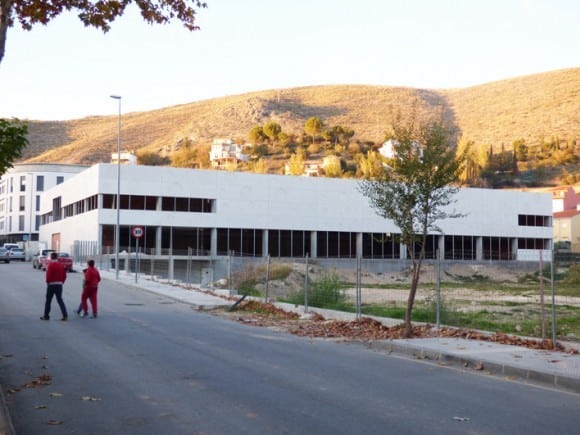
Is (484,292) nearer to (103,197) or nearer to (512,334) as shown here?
(512,334)

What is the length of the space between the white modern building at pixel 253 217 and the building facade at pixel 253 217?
92mm

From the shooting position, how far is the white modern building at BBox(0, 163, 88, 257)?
340 feet

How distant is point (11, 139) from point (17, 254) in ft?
188

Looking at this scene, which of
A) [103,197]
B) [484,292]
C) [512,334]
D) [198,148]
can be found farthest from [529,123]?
[512,334]

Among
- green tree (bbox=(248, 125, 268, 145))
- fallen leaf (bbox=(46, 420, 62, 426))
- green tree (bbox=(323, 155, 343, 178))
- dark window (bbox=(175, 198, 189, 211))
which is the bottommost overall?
fallen leaf (bbox=(46, 420, 62, 426))

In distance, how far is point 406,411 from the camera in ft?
25.8

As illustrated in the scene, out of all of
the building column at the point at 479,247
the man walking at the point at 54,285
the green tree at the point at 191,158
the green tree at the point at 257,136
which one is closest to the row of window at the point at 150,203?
the building column at the point at 479,247

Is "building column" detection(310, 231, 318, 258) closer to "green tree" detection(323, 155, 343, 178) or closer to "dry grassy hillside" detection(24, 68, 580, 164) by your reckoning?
"green tree" detection(323, 155, 343, 178)

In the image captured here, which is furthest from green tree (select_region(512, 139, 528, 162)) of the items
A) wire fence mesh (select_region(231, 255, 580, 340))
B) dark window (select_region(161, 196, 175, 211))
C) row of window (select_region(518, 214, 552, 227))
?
wire fence mesh (select_region(231, 255, 580, 340))

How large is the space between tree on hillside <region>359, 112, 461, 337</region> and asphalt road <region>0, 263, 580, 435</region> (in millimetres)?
3245

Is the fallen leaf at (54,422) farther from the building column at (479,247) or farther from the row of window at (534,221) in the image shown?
the row of window at (534,221)

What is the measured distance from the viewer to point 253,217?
6625 cm

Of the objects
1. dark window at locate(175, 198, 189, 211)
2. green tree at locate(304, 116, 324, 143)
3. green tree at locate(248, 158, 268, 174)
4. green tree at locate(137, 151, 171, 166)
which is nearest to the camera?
dark window at locate(175, 198, 189, 211)

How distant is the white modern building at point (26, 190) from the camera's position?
10359cm
